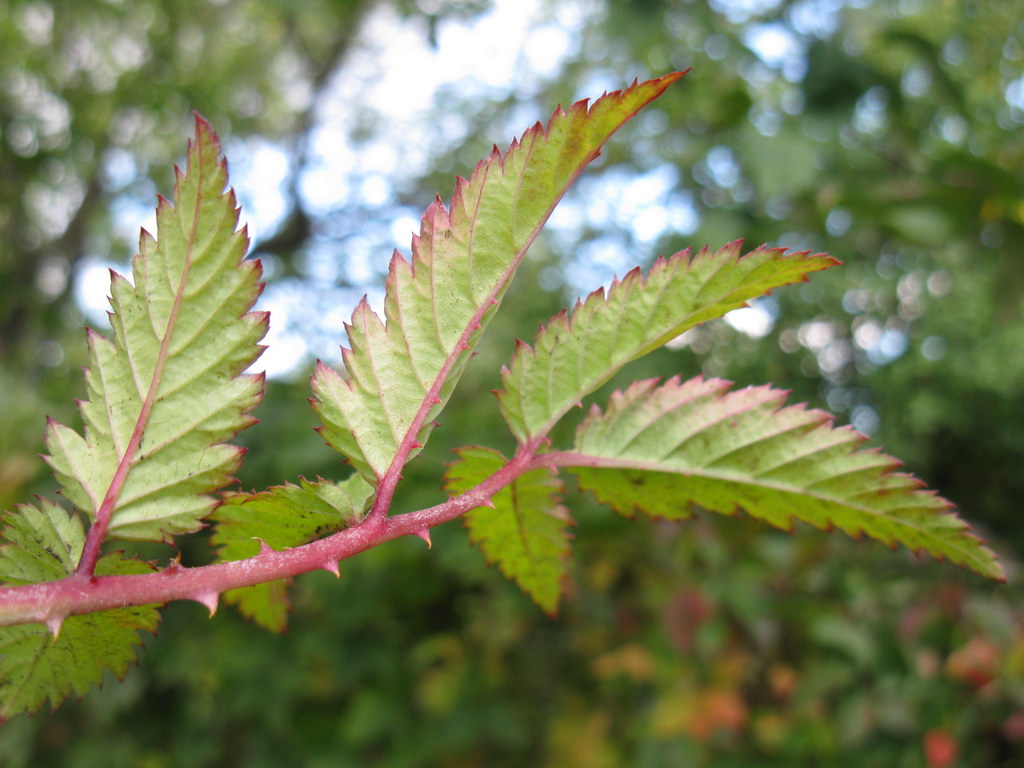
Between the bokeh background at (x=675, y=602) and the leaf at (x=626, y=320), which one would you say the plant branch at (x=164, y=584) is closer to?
the leaf at (x=626, y=320)

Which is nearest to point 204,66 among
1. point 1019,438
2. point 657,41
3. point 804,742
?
point 657,41

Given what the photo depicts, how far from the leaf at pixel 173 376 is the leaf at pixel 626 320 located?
0.10 metres

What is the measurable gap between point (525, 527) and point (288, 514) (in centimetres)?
12

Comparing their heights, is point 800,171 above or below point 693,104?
below

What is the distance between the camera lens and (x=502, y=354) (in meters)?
3.29

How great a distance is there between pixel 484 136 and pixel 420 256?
3.31 m

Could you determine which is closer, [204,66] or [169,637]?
[169,637]

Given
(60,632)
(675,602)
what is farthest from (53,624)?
(675,602)

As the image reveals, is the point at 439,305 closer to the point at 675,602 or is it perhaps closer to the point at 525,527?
the point at 525,527

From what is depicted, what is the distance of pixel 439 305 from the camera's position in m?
0.27

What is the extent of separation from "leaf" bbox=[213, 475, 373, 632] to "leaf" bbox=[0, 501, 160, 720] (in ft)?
0.14

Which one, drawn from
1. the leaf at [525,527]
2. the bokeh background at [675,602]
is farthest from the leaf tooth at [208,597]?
the bokeh background at [675,602]

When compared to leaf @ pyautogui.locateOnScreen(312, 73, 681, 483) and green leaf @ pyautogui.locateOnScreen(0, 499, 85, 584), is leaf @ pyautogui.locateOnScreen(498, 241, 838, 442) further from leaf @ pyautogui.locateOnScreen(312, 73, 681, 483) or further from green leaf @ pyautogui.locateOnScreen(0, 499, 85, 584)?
green leaf @ pyautogui.locateOnScreen(0, 499, 85, 584)

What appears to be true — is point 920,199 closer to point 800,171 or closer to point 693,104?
point 800,171
